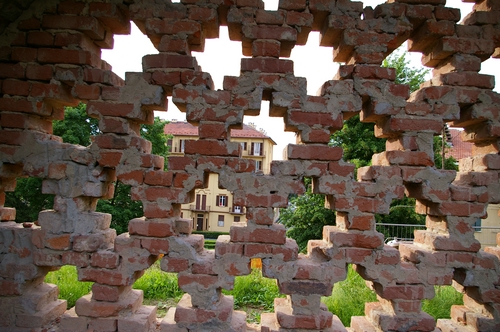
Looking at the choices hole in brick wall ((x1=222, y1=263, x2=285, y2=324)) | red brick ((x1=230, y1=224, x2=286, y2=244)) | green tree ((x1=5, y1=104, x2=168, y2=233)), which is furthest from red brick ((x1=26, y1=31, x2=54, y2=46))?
green tree ((x1=5, y1=104, x2=168, y2=233))

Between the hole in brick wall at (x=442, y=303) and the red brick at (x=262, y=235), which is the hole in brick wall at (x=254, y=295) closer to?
the red brick at (x=262, y=235)

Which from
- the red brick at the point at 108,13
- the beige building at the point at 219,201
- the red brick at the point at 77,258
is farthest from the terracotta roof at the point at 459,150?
the red brick at the point at 77,258

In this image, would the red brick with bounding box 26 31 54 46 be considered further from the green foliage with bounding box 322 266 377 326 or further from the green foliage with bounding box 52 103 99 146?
the green foliage with bounding box 52 103 99 146

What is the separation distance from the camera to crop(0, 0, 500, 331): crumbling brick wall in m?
2.45

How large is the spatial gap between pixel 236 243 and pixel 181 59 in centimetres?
161

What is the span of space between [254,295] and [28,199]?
1598cm

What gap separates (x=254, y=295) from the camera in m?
3.98

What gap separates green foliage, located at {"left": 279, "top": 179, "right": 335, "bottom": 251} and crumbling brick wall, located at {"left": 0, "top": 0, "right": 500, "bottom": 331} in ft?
Answer: 40.4

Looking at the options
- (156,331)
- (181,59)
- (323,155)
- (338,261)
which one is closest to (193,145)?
(181,59)

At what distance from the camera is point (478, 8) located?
9.04 feet

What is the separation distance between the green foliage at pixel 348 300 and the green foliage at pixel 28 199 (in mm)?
15784

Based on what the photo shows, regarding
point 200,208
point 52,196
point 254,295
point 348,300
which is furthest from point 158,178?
point 200,208

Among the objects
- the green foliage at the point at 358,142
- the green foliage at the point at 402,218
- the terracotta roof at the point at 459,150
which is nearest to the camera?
the green foliage at the point at 402,218

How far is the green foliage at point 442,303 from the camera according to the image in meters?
3.61
